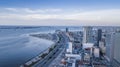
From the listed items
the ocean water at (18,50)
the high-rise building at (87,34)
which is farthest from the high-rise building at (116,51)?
the high-rise building at (87,34)

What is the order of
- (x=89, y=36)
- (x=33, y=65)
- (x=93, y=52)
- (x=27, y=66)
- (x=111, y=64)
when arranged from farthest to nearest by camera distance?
1. (x=89, y=36)
2. (x=93, y=52)
3. (x=111, y=64)
4. (x=33, y=65)
5. (x=27, y=66)

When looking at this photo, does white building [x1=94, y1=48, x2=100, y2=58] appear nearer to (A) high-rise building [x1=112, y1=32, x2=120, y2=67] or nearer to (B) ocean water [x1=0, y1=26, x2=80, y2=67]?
(A) high-rise building [x1=112, y1=32, x2=120, y2=67]

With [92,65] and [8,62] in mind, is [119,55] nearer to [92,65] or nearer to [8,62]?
[92,65]

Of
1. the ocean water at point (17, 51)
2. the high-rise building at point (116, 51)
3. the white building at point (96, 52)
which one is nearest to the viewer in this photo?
the high-rise building at point (116, 51)

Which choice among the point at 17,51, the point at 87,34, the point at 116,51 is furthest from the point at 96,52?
the point at 17,51

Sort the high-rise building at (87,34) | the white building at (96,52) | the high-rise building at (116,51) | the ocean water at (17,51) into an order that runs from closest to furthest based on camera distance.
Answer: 1. the high-rise building at (116,51)
2. the ocean water at (17,51)
3. the white building at (96,52)
4. the high-rise building at (87,34)

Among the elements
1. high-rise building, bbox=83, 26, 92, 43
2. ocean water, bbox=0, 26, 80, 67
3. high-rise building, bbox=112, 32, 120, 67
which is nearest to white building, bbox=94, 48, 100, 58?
high-rise building, bbox=112, 32, 120, 67

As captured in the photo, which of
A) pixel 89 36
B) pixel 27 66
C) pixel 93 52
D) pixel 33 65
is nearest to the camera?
pixel 27 66

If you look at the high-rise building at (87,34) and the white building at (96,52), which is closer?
the white building at (96,52)

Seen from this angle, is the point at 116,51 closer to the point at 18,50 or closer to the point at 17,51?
the point at 17,51

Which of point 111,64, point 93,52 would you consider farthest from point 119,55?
point 93,52

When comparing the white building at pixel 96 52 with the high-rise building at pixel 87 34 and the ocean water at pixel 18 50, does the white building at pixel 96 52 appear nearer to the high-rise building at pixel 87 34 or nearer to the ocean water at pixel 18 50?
the high-rise building at pixel 87 34
